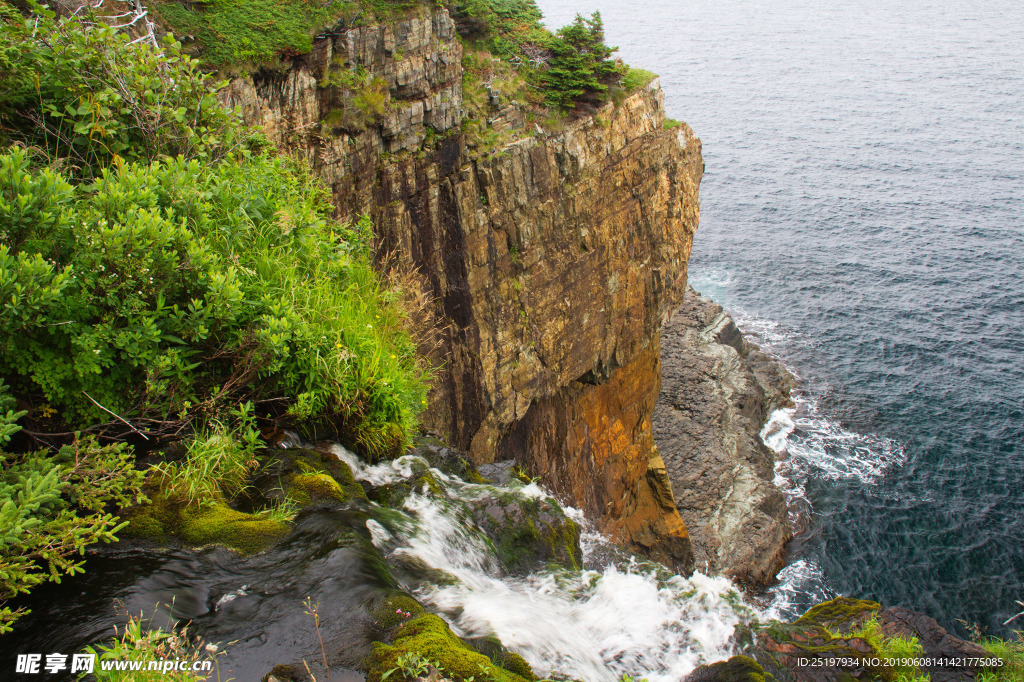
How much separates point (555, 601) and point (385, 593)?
2709mm

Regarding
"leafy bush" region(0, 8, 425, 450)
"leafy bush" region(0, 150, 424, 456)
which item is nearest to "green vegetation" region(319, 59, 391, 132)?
"leafy bush" region(0, 8, 425, 450)

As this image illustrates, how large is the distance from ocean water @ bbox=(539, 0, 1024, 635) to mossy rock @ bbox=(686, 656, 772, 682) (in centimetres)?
1844

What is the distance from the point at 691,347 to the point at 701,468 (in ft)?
26.9

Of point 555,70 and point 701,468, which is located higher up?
point 555,70

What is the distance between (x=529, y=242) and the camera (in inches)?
740

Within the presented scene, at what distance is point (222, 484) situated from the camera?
202 inches

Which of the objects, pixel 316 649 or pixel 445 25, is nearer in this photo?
pixel 316 649

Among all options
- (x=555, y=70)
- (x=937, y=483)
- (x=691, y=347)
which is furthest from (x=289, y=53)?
(x=937, y=483)

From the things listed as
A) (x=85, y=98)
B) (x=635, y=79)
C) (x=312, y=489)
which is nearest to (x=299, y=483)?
(x=312, y=489)

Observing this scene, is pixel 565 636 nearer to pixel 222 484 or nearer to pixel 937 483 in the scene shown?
pixel 222 484

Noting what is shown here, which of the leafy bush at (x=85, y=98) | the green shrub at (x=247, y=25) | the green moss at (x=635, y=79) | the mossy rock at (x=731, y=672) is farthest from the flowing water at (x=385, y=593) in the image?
the green moss at (x=635, y=79)

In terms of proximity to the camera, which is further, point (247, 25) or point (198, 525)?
point (247, 25)

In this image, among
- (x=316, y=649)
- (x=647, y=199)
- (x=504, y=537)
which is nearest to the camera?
(x=316, y=649)

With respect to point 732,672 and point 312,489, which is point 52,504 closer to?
point 312,489
